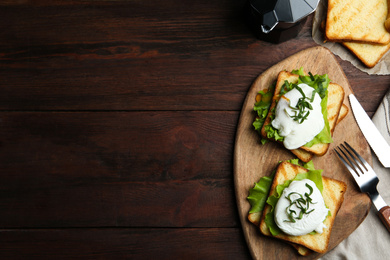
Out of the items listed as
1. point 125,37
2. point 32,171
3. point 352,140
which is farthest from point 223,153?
point 32,171

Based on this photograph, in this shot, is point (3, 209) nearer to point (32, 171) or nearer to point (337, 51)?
point (32, 171)

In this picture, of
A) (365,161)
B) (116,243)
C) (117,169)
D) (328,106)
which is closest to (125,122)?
(117,169)

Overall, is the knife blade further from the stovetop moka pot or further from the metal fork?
the stovetop moka pot

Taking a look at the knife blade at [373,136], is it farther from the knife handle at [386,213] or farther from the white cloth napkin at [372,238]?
the knife handle at [386,213]

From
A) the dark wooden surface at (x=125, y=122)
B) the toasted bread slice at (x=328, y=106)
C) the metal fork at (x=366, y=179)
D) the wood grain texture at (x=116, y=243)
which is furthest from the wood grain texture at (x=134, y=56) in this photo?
the wood grain texture at (x=116, y=243)

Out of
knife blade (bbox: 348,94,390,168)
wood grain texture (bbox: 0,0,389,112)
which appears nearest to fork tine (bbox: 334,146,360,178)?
knife blade (bbox: 348,94,390,168)
